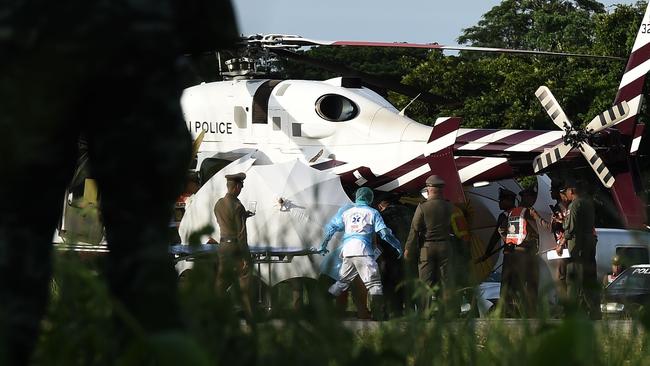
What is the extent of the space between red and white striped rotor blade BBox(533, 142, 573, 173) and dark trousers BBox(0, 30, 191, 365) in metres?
13.5

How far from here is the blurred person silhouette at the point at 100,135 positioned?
1.61m

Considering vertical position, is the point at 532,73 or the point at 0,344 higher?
the point at 532,73

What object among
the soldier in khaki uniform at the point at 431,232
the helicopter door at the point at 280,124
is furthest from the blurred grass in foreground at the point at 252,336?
the helicopter door at the point at 280,124

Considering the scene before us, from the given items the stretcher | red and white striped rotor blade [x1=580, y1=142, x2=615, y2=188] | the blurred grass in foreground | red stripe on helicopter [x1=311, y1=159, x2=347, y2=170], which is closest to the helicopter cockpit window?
red stripe on helicopter [x1=311, y1=159, x2=347, y2=170]

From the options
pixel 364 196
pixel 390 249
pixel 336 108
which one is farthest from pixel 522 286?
pixel 336 108

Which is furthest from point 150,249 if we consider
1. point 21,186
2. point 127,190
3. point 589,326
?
point 589,326

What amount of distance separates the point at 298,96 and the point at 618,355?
1313 centimetres

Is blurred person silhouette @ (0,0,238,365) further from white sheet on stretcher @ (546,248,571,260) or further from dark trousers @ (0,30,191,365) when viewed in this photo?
white sheet on stretcher @ (546,248,571,260)

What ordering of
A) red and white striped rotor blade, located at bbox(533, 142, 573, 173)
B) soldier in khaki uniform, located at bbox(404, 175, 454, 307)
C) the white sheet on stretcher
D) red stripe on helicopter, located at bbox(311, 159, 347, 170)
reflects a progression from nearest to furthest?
soldier in khaki uniform, located at bbox(404, 175, 454, 307), the white sheet on stretcher, red and white striped rotor blade, located at bbox(533, 142, 573, 173), red stripe on helicopter, located at bbox(311, 159, 347, 170)

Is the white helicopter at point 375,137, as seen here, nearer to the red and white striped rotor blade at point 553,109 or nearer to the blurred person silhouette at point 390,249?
the red and white striped rotor blade at point 553,109

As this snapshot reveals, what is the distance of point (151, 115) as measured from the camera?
67.7 inches

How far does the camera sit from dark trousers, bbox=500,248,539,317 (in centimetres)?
239

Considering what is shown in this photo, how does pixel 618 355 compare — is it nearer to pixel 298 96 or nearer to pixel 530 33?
pixel 298 96

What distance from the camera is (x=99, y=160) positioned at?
1.74 meters
